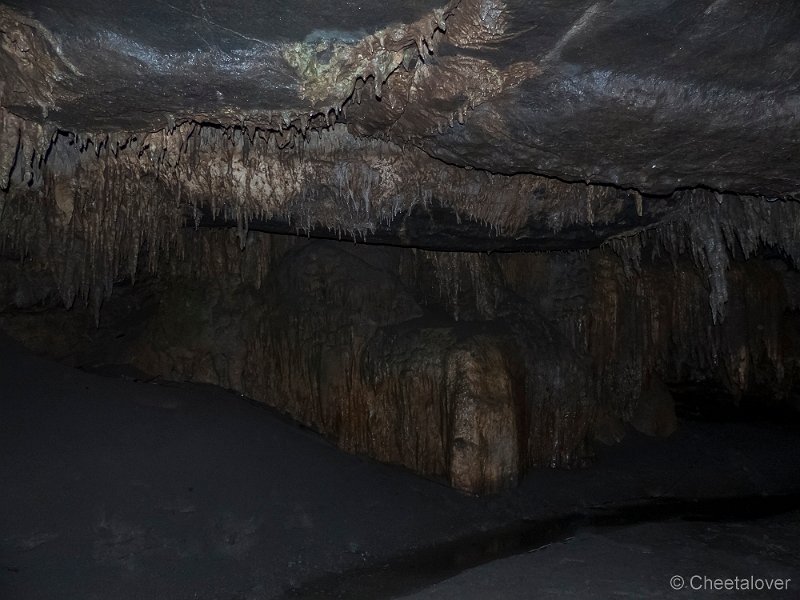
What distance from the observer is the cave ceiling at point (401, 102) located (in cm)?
344

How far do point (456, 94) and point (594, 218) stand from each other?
3.67m

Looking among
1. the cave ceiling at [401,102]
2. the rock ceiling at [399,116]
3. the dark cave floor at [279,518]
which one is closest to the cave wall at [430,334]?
the dark cave floor at [279,518]

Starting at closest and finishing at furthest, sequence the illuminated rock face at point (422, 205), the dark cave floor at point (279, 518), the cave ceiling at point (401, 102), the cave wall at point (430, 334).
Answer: the cave ceiling at point (401, 102) < the illuminated rock face at point (422, 205) < the dark cave floor at point (279, 518) < the cave wall at point (430, 334)

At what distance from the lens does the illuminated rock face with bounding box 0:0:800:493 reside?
3654mm

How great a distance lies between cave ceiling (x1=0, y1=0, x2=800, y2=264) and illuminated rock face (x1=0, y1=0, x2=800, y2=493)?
2cm

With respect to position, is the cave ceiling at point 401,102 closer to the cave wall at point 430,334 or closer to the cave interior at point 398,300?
the cave interior at point 398,300

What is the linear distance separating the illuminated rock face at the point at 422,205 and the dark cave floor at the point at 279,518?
3.41 feet

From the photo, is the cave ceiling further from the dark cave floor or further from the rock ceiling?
the dark cave floor

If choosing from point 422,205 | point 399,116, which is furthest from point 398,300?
point 399,116

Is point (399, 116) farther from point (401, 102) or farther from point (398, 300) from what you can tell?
point (398, 300)

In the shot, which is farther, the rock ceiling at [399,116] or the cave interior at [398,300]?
the cave interior at [398,300]

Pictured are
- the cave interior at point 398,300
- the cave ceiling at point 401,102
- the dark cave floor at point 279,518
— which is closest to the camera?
the cave ceiling at point 401,102

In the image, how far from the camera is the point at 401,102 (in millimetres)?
4582

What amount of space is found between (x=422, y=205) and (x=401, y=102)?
2422 millimetres
